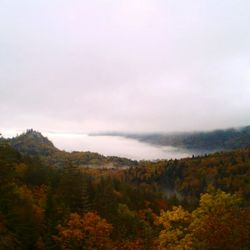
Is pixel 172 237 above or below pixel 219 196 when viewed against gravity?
below

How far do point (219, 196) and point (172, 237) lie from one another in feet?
30.6

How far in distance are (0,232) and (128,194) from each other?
124 meters

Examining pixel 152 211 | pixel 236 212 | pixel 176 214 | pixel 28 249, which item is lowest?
pixel 152 211

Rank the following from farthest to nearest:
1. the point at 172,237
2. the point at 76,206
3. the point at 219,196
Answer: the point at 76,206 → the point at 219,196 → the point at 172,237

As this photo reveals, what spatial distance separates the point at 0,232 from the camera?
128 feet

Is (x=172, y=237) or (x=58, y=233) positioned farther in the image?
(x=58, y=233)

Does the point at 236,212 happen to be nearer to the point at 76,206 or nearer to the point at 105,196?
the point at 76,206

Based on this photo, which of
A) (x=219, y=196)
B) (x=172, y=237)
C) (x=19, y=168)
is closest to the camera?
(x=172, y=237)

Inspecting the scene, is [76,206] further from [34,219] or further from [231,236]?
[231,236]

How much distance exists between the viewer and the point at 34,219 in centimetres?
6550

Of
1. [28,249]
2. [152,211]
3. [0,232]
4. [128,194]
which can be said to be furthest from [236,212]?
[128,194]

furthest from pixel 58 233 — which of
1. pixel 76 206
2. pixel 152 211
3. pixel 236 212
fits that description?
pixel 152 211

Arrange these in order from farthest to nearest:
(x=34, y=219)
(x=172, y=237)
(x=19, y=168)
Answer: (x=19, y=168)
(x=34, y=219)
(x=172, y=237)

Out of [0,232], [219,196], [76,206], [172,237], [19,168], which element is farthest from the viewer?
[19,168]
